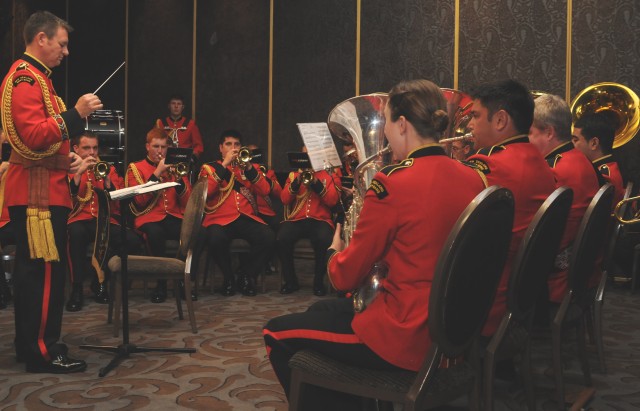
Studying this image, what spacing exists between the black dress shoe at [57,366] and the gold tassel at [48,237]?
50cm

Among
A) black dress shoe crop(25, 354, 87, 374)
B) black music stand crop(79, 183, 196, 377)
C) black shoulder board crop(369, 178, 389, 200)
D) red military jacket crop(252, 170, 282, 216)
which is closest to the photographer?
black shoulder board crop(369, 178, 389, 200)

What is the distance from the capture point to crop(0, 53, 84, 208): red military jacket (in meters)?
3.10

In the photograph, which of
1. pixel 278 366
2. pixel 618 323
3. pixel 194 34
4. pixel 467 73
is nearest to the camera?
pixel 278 366

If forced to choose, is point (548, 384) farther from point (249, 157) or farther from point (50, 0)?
point (50, 0)

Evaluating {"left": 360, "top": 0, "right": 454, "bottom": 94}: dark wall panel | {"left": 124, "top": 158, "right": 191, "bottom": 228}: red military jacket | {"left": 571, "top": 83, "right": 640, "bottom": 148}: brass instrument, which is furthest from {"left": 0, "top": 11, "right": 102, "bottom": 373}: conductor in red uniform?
{"left": 360, "top": 0, "right": 454, "bottom": 94}: dark wall panel

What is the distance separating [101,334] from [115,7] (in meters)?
6.70

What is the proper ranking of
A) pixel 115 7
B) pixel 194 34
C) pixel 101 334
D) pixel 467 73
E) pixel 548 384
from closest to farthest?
pixel 548 384 → pixel 101 334 → pixel 467 73 → pixel 194 34 → pixel 115 7

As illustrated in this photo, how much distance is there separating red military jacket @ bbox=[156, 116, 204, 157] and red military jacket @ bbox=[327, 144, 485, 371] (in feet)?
22.4

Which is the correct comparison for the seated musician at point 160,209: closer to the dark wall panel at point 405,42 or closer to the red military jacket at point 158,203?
the red military jacket at point 158,203

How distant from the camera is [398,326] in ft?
5.66

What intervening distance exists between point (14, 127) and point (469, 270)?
7.88 ft

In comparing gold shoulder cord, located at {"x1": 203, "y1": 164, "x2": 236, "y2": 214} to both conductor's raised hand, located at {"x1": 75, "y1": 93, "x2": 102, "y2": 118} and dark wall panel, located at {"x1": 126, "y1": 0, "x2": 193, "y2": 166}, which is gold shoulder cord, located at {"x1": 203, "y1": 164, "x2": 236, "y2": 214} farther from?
dark wall panel, located at {"x1": 126, "y1": 0, "x2": 193, "y2": 166}

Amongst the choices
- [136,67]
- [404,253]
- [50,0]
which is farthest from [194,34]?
[404,253]

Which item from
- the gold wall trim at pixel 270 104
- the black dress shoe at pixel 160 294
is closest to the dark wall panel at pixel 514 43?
the gold wall trim at pixel 270 104
